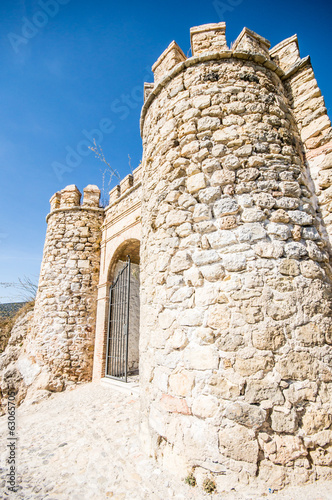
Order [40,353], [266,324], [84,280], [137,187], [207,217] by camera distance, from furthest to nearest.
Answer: [84,280], [40,353], [137,187], [207,217], [266,324]

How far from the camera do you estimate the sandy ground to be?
74.2 inches

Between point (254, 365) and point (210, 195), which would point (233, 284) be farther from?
point (210, 195)

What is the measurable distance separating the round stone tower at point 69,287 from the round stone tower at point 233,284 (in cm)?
386

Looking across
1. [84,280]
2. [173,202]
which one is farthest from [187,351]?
[84,280]

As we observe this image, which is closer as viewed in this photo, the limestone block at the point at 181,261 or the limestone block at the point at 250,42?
the limestone block at the point at 181,261

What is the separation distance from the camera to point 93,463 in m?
2.49

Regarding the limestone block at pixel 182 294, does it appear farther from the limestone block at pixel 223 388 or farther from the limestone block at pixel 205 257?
the limestone block at pixel 223 388

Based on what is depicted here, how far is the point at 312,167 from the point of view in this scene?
8.86 ft

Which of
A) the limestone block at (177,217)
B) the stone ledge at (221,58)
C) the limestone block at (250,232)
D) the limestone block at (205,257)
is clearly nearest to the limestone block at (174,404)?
the limestone block at (205,257)

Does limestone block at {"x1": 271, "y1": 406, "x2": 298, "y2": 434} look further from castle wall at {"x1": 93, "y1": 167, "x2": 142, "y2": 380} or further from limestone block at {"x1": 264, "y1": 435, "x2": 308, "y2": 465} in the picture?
castle wall at {"x1": 93, "y1": 167, "x2": 142, "y2": 380}

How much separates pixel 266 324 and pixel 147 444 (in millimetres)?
1679

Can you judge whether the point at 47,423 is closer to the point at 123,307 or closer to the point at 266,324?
the point at 123,307

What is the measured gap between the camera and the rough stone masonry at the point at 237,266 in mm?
1819

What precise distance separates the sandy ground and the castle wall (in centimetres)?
172
